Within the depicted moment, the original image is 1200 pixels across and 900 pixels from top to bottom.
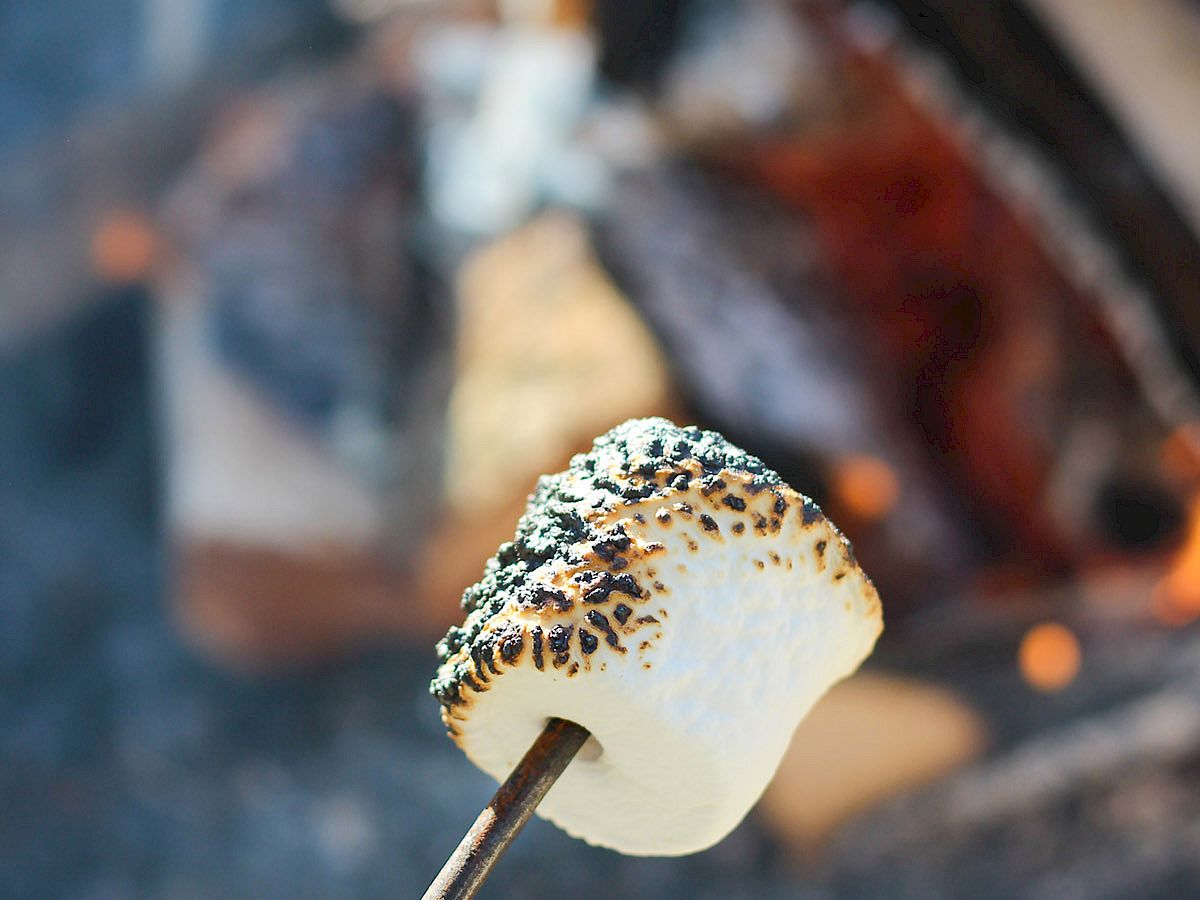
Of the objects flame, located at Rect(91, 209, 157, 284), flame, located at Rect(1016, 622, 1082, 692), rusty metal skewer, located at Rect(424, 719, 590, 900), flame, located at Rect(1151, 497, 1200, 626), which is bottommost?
rusty metal skewer, located at Rect(424, 719, 590, 900)

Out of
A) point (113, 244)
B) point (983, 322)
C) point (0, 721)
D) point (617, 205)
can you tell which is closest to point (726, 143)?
point (617, 205)

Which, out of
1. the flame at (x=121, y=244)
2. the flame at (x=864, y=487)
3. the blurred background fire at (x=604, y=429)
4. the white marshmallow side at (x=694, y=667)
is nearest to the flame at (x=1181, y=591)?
the blurred background fire at (x=604, y=429)

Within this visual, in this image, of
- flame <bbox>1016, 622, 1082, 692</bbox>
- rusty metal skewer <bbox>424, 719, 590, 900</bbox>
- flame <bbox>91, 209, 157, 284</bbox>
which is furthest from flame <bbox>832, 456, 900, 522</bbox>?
flame <bbox>91, 209, 157, 284</bbox>

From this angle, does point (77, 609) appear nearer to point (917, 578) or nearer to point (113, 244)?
point (113, 244)

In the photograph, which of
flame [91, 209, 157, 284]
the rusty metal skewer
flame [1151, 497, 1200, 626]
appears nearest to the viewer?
the rusty metal skewer

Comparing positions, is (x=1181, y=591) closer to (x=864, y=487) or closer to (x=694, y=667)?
(x=864, y=487)

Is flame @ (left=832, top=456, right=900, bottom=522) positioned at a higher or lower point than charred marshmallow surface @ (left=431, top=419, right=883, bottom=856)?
higher

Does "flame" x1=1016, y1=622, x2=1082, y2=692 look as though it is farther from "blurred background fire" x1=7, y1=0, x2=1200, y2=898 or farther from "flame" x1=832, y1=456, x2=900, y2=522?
"flame" x1=832, y1=456, x2=900, y2=522
